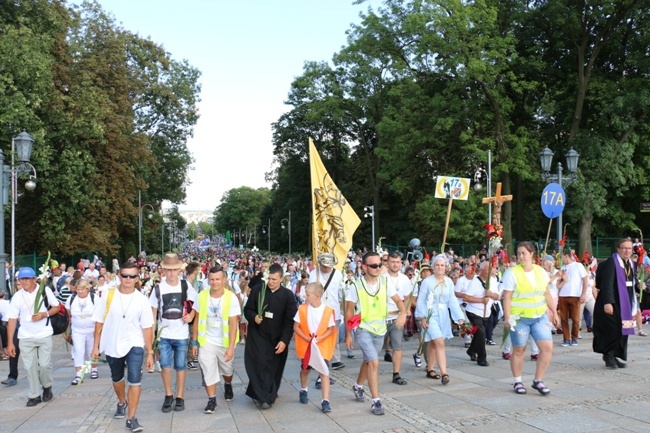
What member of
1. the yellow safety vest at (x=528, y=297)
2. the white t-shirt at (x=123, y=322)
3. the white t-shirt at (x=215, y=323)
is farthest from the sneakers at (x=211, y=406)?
the yellow safety vest at (x=528, y=297)

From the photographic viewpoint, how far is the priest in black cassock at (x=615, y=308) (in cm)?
910

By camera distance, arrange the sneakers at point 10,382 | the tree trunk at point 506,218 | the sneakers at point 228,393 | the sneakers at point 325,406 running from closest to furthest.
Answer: the sneakers at point 325,406 < the sneakers at point 228,393 < the sneakers at point 10,382 < the tree trunk at point 506,218

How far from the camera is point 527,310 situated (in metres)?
7.55

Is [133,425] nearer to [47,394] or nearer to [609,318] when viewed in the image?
[47,394]

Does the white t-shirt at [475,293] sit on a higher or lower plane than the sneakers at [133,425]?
higher

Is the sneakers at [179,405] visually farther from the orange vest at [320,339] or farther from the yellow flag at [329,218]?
the yellow flag at [329,218]

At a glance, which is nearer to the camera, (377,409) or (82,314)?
(377,409)

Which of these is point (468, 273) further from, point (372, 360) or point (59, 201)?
point (59, 201)

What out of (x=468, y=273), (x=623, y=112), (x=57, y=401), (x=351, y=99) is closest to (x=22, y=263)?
(x=57, y=401)

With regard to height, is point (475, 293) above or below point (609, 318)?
above

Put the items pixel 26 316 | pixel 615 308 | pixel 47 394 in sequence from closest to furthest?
pixel 26 316, pixel 47 394, pixel 615 308

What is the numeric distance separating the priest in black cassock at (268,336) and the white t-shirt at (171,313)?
2.60 feet

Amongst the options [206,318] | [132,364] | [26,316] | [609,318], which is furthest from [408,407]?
[26,316]

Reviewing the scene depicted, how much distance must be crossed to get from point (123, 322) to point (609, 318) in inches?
264
